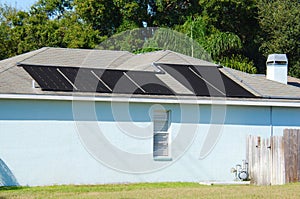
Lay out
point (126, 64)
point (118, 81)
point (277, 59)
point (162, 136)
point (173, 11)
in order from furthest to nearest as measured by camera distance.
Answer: point (173, 11) → point (277, 59) → point (126, 64) → point (162, 136) → point (118, 81)

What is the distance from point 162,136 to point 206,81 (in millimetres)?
2701

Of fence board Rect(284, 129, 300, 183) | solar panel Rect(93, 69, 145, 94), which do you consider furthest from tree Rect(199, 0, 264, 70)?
fence board Rect(284, 129, 300, 183)

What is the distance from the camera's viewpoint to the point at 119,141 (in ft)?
64.6

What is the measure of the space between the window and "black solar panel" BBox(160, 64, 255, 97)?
54.3 inches

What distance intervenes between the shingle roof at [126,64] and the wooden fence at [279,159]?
2597 millimetres

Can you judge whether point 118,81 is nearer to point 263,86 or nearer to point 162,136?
point 162,136

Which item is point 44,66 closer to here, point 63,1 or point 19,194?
point 19,194

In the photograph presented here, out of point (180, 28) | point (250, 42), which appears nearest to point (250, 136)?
point (180, 28)

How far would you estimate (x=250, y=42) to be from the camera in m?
43.3

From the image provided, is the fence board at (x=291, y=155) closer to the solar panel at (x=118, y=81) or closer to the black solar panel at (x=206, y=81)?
the black solar panel at (x=206, y=81)

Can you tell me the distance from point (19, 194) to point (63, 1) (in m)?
33.8

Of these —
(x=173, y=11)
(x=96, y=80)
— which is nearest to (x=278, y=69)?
(x=96, y=80)

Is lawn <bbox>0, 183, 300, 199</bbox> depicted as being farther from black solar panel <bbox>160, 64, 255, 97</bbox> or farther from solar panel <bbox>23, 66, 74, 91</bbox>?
black solar panel <bbox>160, 64, 255, 97</bbox>

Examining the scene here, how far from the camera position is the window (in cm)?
2033
